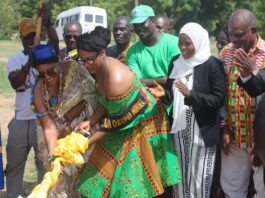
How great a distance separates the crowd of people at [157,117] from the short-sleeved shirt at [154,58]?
21cm

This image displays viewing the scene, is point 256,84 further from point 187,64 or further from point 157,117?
point 157,117

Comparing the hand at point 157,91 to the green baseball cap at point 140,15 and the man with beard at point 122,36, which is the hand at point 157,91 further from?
the man with beard at point 122,36

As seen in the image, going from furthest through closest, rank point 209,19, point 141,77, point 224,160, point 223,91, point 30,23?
point 209,19, point 30,23, point 141,77, point 224,160, point 223,91

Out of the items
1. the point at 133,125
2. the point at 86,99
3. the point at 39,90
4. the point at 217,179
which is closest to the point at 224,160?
the point at 217,179

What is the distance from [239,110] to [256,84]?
47cm

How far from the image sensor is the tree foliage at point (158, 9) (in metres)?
40.5

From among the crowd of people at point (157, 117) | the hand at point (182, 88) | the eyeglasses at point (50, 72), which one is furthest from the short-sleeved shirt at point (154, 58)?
the eyeglasses at point (50, 72)

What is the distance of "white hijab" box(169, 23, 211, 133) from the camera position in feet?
12.6

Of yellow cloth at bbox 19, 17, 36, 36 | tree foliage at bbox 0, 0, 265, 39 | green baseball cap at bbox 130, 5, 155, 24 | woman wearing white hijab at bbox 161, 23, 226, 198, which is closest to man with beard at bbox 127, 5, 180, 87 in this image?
green baseball cap at bbox 130, 5, 155, 24

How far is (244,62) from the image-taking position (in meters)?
3.45

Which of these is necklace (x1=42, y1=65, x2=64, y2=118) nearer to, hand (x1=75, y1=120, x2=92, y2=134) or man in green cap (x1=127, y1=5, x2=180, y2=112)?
hand (x1=75, y1=120, x2=92, y2=134)

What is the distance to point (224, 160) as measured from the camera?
4.20 metres

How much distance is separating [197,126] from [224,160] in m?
0.47

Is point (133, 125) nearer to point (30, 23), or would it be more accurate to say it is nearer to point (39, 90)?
point (39, 90)
